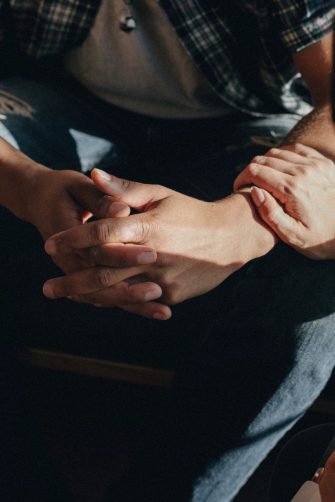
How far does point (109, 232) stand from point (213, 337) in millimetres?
229

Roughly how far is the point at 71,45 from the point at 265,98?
460 mm

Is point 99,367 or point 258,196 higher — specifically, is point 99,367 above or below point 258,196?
below

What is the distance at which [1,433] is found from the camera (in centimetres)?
90

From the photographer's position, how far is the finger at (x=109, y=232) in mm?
790

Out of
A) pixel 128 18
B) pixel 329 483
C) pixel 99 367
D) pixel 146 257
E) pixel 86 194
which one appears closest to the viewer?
pixel 329 483

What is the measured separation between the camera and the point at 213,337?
2.81 ft

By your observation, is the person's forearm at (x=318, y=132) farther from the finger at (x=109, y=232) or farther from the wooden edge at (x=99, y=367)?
the wooden edge at (x=99, y=367)

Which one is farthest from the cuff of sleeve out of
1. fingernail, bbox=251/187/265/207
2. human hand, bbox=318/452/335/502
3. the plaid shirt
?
human hand, bbox=318/452/335/502

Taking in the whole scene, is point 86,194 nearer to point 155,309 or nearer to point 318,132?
point 155,309

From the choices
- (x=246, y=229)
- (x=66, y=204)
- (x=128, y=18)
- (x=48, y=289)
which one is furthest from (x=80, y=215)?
(x=128, y=18)

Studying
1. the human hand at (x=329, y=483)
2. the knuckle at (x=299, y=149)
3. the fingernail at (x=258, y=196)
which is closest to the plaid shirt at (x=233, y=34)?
the knuckle at (x=299, y=149)

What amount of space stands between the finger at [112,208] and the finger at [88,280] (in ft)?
0.27

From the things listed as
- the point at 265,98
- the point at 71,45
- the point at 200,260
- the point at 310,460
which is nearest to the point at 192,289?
the point at 200,260

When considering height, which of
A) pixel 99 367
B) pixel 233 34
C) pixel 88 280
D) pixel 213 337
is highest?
pixel 233 34
